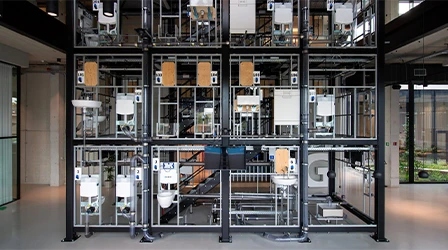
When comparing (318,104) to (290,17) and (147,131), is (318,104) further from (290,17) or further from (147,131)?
(147,131)

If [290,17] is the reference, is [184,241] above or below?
below

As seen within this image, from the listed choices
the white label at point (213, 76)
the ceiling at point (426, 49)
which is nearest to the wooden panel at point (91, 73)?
the white label at point (213, 76)

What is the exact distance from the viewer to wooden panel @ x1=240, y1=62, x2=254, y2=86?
4996 millimetres

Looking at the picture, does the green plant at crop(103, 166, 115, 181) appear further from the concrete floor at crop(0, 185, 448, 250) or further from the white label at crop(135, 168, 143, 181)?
the white label at crop(135, 168, 143, 181)

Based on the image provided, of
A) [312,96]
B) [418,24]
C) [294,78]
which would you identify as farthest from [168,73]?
[418,24]

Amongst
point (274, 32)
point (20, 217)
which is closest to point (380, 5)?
point (274, 32)

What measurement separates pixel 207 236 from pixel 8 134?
6.29m

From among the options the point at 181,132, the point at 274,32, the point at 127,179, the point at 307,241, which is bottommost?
the point at 307,241

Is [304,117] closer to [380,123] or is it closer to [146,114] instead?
[380,123]

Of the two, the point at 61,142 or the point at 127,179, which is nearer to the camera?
the point at 127,179

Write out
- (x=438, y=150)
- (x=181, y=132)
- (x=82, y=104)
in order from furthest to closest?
1. (x=438, y=150)
2. (x=181, y=132)
3. (x=82, y=104)

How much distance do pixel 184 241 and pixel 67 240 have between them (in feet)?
7.14

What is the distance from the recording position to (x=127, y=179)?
15.9 feet

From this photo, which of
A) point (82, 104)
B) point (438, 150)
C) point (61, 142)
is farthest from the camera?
point (438, 150)
